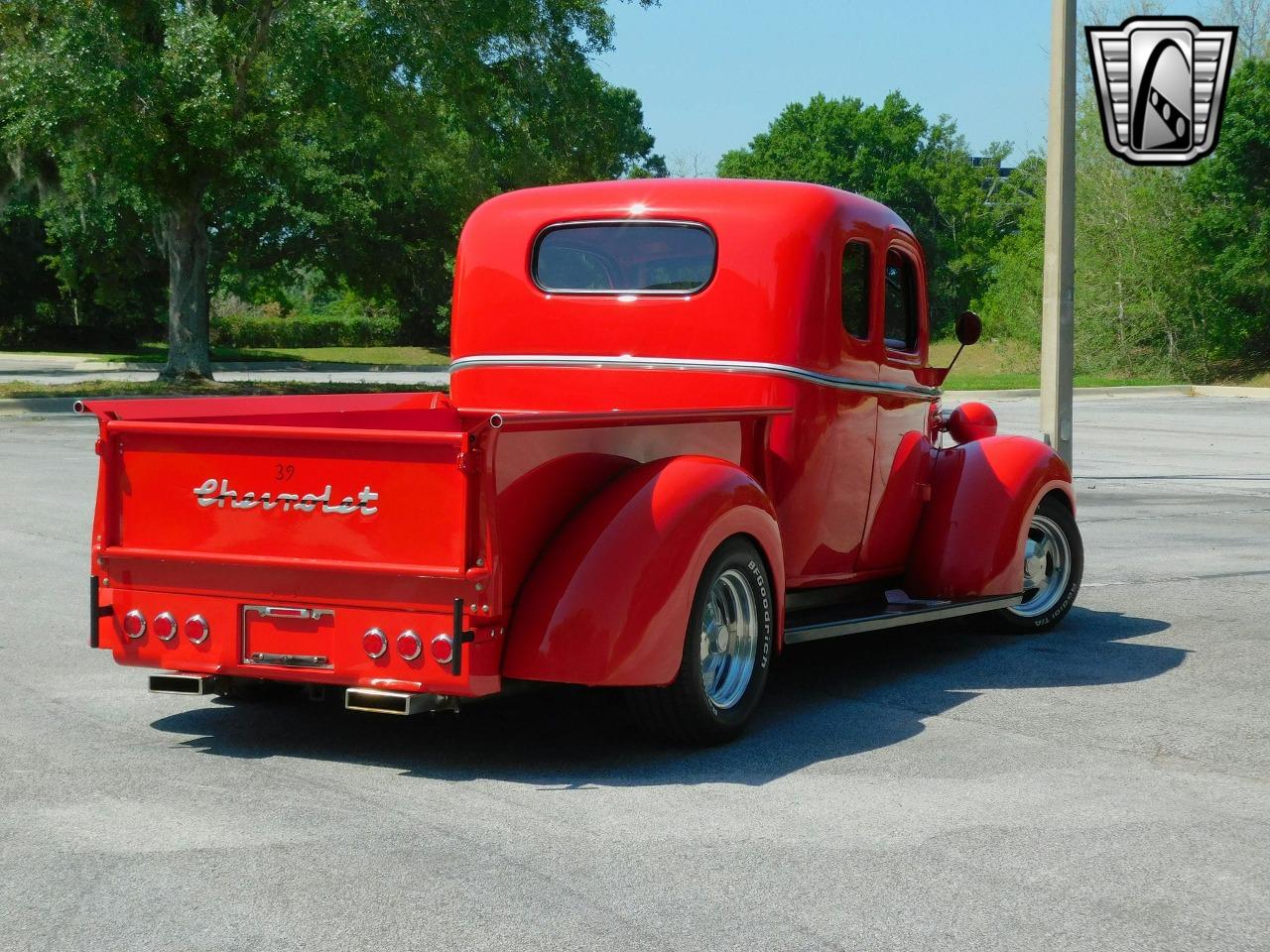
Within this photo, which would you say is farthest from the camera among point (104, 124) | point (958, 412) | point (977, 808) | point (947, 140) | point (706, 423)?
point (947, 140)

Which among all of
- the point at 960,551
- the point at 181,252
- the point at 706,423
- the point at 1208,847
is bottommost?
the point at 1208,847

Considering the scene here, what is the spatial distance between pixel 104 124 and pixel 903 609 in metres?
21.4

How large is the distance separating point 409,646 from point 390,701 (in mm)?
189

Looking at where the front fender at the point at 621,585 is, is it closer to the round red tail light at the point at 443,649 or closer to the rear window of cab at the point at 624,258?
the round red tail light at the point at 443,649

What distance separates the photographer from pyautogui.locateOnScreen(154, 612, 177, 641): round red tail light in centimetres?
564

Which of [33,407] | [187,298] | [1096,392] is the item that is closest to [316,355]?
[187,298]

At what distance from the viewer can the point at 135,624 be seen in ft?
18.6

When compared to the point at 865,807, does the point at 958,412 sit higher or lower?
higher

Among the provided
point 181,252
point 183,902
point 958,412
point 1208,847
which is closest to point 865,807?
point 1208,847

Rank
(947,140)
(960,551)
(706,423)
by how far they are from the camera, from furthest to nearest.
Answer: (947,140) < (960,551) < (706,423)

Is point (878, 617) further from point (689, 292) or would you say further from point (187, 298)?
point (187, 298)

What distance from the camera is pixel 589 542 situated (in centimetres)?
549

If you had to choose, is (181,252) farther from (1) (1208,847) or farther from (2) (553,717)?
(1) (1208,847)

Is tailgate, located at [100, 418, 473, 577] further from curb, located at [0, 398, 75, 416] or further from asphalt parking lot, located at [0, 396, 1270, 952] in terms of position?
curb, located at [0, 398, 75, 416]
